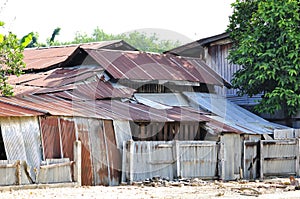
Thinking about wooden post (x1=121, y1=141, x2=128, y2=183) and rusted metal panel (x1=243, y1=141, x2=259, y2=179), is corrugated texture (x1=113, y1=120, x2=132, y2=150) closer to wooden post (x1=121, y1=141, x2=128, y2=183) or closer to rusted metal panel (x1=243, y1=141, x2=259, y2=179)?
wooden post (x1=121, y1=141, x2=128, y2=183)

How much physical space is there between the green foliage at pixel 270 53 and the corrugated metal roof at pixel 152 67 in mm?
1548

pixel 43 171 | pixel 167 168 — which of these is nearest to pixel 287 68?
pixel 167 168

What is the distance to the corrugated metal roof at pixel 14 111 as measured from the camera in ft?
52.5

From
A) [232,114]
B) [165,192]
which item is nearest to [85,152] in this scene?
[165,192]

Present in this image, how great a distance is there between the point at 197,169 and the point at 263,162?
321 centimetres

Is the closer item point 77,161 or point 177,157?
point 77,161

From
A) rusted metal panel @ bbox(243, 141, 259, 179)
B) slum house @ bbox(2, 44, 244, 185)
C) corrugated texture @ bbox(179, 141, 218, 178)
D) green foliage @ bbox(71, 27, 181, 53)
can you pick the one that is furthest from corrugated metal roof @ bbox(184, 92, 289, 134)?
green foliage @ bbox(71, 27, 181, 53)

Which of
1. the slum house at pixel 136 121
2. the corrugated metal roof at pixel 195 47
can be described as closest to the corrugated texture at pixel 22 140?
the slum house at pixel 136 121

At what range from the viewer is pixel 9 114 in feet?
52.2

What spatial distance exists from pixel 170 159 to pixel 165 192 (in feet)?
12.0

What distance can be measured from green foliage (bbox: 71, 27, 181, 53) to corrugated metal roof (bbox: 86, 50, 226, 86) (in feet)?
135

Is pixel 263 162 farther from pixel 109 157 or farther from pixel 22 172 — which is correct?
pixel 22 172

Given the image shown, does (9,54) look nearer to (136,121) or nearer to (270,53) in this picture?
(136,121)

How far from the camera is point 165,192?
16.3 m
